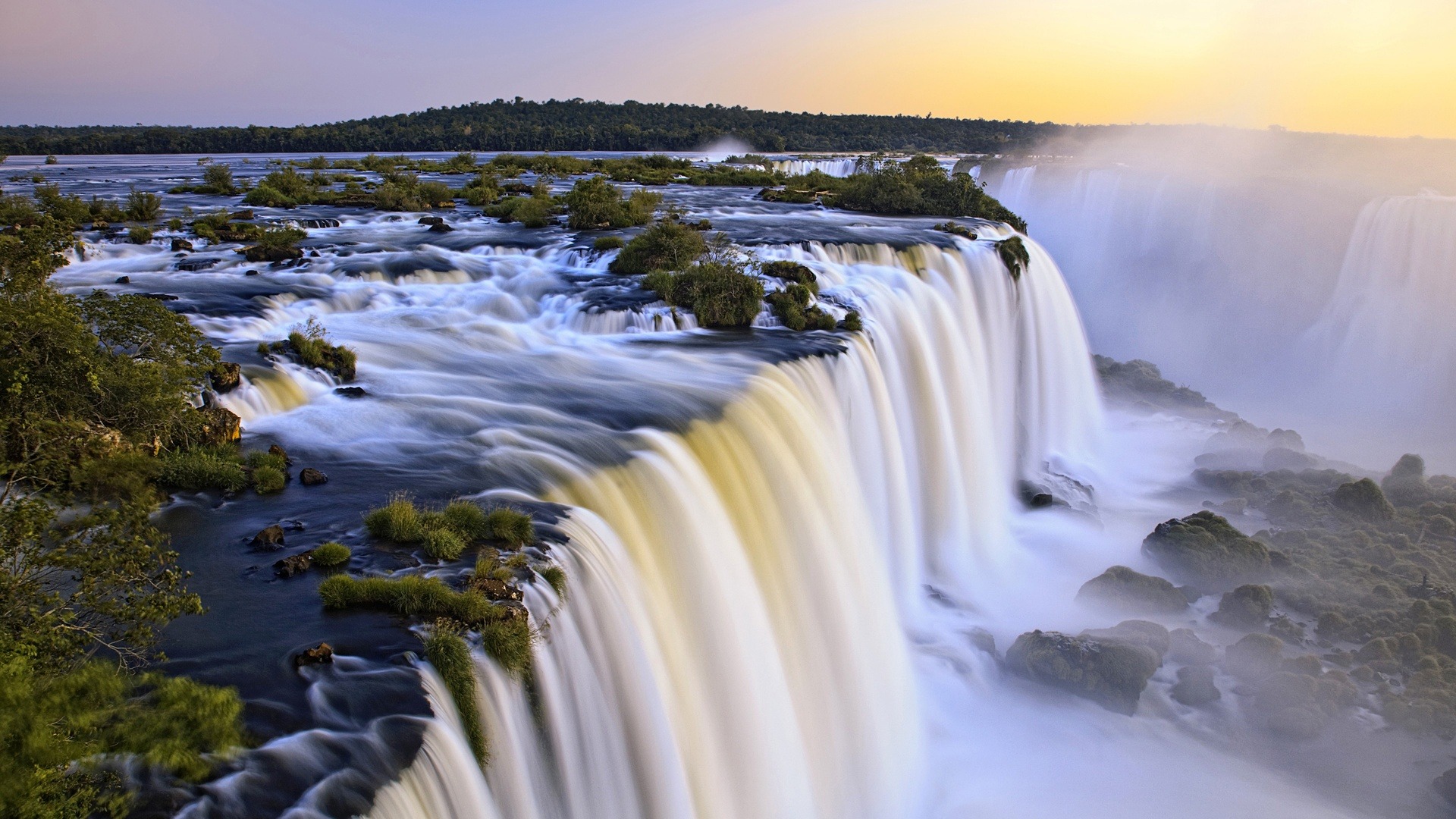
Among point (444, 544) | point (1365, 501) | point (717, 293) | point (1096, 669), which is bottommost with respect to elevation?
point (1096, 669)

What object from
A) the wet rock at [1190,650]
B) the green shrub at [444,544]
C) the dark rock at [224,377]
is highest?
the dark rock at [224,377]

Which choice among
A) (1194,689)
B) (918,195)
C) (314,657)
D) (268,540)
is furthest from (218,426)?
(918,195)

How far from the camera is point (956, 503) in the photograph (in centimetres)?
1723

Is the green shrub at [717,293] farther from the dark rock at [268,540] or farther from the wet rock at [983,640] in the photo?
the dark rock at [268,540]

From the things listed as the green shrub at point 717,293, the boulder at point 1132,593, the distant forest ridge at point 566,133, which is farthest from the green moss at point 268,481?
the distant forest ridge at point 566,133

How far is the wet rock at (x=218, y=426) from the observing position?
10133 millimetres

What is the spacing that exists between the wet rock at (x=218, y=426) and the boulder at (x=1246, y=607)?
15.7 meters

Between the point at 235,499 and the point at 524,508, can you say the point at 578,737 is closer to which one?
the point at 524,508

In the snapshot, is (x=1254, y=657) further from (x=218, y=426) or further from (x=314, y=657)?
(x=218, y=426)

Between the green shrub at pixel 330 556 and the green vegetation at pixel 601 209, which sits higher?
the green vegetation at pixel 601 209

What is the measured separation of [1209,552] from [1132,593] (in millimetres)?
2405

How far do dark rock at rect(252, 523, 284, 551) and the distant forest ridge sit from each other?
64.9m

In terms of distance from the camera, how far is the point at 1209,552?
16.7m

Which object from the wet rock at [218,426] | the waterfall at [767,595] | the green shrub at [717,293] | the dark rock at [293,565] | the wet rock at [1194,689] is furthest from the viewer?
the green shrub at [717,293]
